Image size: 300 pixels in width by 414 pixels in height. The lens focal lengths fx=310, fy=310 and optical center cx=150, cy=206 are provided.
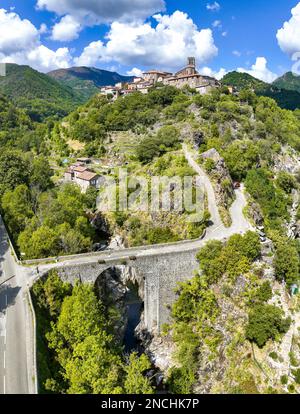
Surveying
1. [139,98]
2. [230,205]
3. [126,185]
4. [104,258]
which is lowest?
[104,258]

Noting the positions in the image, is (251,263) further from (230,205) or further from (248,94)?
(248,94)

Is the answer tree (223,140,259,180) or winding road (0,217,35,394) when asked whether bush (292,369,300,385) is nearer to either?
winding road (0,217,35,394)

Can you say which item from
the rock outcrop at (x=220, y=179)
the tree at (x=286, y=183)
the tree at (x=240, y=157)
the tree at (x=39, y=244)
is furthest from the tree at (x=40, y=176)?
the tree at (x=286, y=183)

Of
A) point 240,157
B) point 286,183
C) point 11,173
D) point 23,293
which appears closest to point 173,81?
point 240,157

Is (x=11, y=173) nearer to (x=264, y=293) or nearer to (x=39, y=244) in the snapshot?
(x=39, y=244)

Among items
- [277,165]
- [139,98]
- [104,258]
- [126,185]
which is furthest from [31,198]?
[277,165]

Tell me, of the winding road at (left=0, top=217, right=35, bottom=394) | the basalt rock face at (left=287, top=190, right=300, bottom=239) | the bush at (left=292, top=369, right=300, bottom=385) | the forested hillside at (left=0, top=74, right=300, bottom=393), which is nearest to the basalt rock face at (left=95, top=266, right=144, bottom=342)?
the forested hillside at (left=0, top=74, right=300, bottom=393)

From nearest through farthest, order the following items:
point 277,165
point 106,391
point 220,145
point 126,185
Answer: point 106,391 → point 126,185 → point 220,145 → point 277,165
